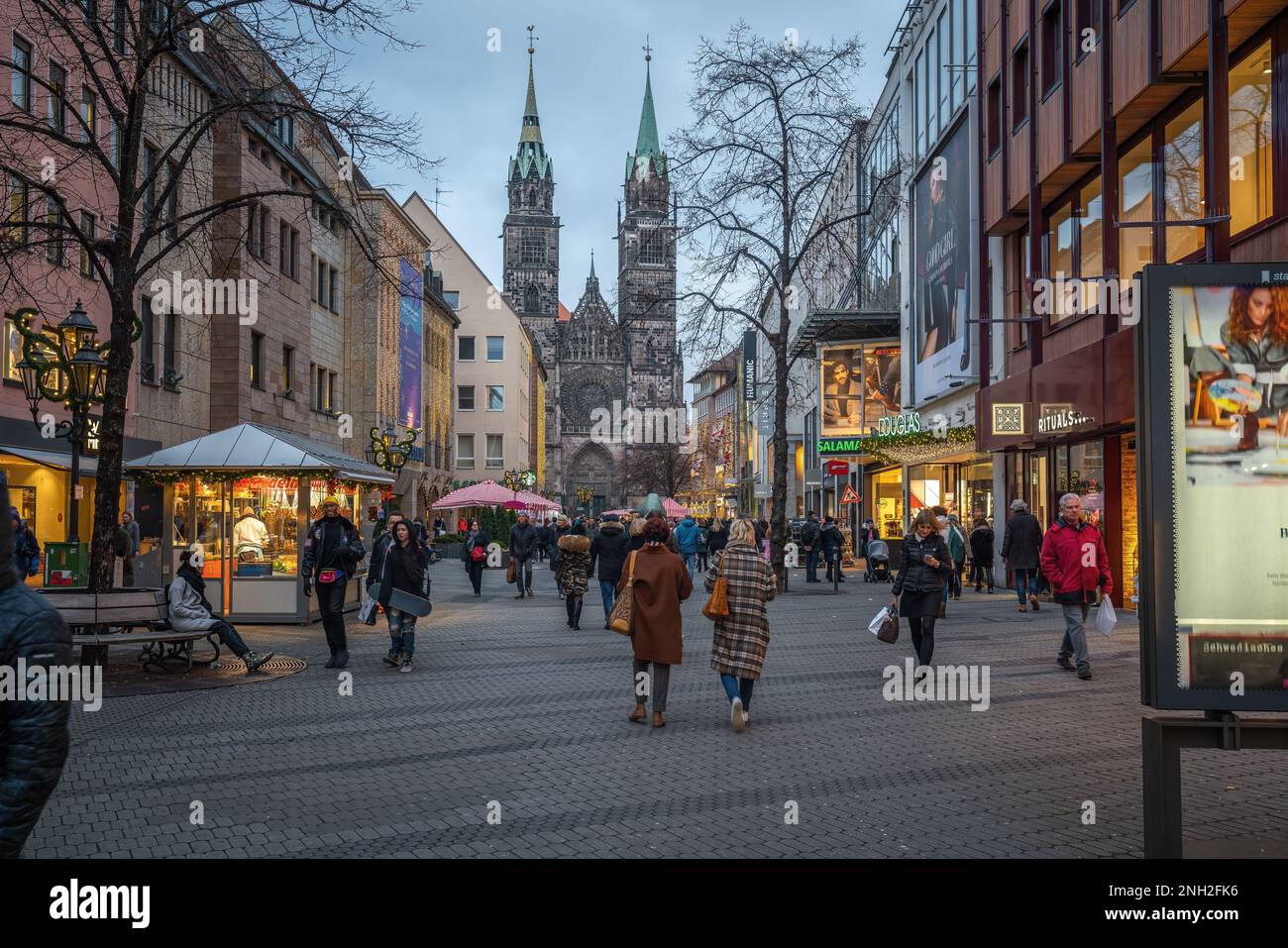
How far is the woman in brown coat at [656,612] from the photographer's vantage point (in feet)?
31.6

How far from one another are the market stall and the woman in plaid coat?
34.0ft

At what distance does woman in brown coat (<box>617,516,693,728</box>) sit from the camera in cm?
964

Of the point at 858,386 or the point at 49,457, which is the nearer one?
the point at 49,457

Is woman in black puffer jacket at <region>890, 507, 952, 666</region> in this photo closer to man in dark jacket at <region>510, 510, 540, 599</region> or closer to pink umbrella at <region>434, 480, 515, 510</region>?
man in dark jacket at <region>510, 510, 540, 599</region>

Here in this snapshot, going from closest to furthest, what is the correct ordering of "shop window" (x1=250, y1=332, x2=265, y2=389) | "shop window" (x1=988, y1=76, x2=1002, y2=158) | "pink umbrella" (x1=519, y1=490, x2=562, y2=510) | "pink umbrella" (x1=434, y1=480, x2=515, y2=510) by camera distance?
"shop window" (x1=988, y1=76, x2=1002, y2=158)
"shop window" (x1=250, y1=332, x2=265, y2=389)
"pink umbrella" (x1=434, y1=480, x2=515, y2=510)
"pink umbrella" (x1=519, y1=490, x2=562, y2=510)

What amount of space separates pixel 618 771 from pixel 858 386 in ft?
113

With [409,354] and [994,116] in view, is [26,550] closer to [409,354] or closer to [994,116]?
[994,116]

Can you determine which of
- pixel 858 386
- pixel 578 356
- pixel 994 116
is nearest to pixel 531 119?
pixel 578 356

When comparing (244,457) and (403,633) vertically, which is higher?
(244,457)

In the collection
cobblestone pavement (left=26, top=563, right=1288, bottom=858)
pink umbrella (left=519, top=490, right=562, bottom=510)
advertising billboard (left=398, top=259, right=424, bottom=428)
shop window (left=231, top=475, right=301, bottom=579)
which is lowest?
cobblestone pavement (left=26, top=563, right=1288, bottom=858)

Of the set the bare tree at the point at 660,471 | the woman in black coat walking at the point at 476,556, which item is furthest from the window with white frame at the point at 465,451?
the woman in black coat walking at the point at 476,556

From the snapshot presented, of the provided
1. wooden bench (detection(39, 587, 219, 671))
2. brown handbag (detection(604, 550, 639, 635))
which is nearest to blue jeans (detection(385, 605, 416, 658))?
wooden bench (detection(39, 587, 219, 671))

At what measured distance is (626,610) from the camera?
32.2 feet

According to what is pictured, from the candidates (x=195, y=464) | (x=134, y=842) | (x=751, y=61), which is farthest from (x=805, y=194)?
(x=134, y=842)
